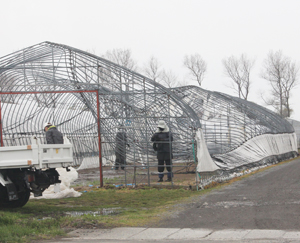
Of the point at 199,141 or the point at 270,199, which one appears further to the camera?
the point at 199,141

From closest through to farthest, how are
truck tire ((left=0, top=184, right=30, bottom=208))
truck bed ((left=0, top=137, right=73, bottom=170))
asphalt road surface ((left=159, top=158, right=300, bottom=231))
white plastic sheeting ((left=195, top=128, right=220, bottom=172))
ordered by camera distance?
asphalt road surface ((left=159, top=158, right=300, bottom=231))
truck bed ((left=0, top=137, right=73, bottom=170))
truck tire ((left=0, top=184, right=30, bottom=208))
white plastic sheeting ((left=195, top=128, right=220, bottom=172))

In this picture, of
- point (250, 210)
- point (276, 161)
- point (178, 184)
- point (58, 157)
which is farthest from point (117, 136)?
point (276, 161)

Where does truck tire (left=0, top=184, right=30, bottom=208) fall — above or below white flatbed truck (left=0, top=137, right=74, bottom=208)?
below

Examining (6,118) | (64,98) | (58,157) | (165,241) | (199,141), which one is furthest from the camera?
(64,98)

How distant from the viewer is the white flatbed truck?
9.18 m

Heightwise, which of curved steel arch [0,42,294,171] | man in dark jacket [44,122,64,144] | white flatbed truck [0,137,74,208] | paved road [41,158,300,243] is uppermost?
curved steel arch [0,42,294,171]

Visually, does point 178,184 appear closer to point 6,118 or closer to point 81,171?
point 81,171

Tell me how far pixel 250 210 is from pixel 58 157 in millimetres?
4172

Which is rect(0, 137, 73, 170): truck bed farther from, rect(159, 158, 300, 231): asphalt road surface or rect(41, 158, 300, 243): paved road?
rect(159, 158, 300, 231): asphalt road surface

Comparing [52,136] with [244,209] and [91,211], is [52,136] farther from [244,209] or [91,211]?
[244,209]

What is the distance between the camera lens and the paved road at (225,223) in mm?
6941

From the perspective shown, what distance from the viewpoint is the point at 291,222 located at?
25.4 feet

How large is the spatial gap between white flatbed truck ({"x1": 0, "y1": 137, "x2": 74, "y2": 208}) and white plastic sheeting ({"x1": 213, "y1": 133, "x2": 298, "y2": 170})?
8388 millimetres

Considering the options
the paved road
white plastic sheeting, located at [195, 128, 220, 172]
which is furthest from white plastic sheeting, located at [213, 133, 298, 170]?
the paved road
